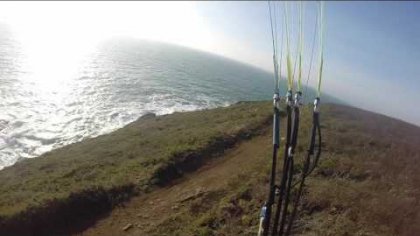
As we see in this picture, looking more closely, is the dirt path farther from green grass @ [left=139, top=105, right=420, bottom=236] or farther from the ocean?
the ocean

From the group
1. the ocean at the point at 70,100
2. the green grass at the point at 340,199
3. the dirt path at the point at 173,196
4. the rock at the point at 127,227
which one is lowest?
the ocean at the point at 70,100

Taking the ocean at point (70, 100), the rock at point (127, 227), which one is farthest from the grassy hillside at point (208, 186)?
the ocean at point (70, 100)

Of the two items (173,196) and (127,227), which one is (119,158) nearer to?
(173,196)

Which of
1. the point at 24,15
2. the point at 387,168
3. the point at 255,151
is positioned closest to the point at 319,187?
the point at 387,168

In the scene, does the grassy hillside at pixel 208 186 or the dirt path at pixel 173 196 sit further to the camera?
the dirt path at pixel 173 196

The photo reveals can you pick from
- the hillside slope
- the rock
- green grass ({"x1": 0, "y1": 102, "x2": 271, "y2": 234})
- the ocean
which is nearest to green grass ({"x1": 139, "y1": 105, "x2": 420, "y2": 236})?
the hillside slope

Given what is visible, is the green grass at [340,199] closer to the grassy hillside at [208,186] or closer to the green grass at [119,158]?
the grassy hillside at [208,186]
